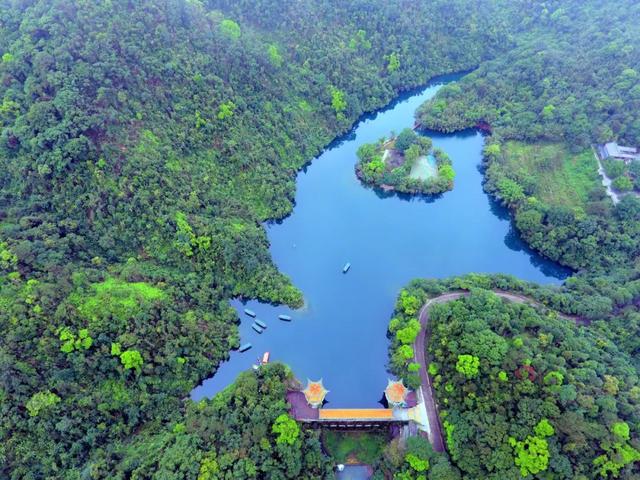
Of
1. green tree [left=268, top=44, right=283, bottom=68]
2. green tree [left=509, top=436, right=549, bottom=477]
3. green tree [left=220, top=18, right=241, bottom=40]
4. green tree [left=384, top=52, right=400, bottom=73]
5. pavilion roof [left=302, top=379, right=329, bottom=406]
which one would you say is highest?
green tree [left=220, top=18, right=241, bottom=40]

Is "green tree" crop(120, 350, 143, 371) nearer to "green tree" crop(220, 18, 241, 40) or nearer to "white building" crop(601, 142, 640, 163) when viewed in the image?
"green tree" crop(220, 18, 241, 40)

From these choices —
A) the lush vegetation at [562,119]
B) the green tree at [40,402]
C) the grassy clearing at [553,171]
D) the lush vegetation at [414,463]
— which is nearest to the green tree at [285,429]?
the lush vegetation at [414,463]

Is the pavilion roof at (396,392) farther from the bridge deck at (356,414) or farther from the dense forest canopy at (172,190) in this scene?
the dense forest canopy at (172,190)

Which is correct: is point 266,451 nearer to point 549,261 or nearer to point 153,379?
point 153,379

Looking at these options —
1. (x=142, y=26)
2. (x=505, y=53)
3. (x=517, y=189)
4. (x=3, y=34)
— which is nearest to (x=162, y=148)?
(x=142, y=26)

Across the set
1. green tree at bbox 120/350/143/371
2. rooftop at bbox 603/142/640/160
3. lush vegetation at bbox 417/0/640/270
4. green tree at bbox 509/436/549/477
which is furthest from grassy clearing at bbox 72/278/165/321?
rooftop at bbox 603/142/640/160

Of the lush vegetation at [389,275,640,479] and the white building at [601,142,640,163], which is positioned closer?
the lush vegetation at [389,275,640,479]

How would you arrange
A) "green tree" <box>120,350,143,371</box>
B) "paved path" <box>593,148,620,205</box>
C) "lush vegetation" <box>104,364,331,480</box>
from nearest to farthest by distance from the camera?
"lush vegetation" <box>104,364,331,480</box>, "green tree" <box>120,350,143,371</box>, "paved path" <box>593,148,620,205</box>

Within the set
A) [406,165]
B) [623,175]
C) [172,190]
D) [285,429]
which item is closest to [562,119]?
[623,175]
